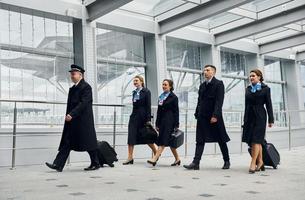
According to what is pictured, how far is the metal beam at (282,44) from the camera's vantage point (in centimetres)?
1362

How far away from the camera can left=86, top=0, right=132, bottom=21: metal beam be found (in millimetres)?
8964

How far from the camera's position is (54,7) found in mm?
9461

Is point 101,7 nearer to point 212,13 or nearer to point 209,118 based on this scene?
point 212,13

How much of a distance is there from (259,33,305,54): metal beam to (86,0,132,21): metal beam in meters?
7.85

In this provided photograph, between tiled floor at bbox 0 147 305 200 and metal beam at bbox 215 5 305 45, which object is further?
metal beam at bbox 215 5 305 45

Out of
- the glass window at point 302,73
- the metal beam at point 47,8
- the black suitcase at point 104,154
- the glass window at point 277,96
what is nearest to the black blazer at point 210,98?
the black suitcase at point 104,154

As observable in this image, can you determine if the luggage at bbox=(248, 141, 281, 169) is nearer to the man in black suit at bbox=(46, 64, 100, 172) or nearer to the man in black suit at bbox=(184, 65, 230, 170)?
the man in black suit at bbox=(184, 65, 230, 170)

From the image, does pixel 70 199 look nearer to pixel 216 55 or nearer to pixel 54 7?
pixel 54 7

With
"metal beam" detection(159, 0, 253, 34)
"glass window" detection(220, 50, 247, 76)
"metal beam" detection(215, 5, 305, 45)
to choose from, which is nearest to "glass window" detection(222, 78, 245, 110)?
"glass window" detection(220, 50, 247, 76)

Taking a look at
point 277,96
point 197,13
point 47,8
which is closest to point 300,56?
point 277,96

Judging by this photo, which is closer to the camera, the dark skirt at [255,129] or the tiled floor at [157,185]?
the tiled floor at [157,185]

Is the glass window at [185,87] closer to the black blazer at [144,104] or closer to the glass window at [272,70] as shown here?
the glass window at [272,70]

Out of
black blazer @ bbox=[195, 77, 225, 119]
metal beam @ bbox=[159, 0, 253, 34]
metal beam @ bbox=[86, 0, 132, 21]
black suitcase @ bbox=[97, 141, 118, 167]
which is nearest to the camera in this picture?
black blazer @ bbox=[195, 77, 225, 119]

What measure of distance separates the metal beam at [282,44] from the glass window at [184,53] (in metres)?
3.04
